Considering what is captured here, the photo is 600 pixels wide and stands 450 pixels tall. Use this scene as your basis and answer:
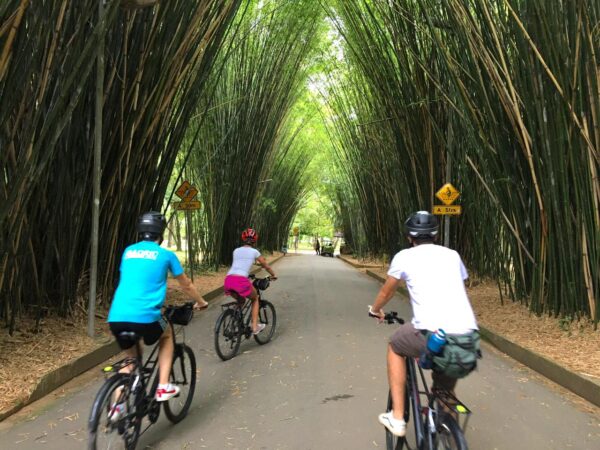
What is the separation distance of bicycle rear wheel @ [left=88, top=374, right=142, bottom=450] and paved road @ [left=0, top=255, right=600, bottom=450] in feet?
1.03

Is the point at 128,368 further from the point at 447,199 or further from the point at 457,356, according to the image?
the point at 447,199

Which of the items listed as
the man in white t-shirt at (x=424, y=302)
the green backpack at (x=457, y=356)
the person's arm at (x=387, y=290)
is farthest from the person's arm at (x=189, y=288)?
the green backpack at (x=457, y=356)

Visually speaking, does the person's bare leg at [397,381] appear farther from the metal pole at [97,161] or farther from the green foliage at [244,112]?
the green foliage at [244,112]

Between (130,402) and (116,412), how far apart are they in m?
0.19

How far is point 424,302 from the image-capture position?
2.30m

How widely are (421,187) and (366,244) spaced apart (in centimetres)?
1373

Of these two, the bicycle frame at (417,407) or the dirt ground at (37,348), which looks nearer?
the bicycle frame at (417,407)

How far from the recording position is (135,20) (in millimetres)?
5043

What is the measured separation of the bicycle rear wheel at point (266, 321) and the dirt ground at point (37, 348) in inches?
63.4

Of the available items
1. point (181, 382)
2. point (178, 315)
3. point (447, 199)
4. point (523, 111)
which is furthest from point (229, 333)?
point (447, 199)

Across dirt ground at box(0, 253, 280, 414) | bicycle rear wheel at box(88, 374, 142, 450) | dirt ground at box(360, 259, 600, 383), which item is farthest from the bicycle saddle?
dirt ground at box(360, 259, 600, 383)

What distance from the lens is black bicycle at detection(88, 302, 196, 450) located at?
235 centimetres

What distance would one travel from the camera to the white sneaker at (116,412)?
2383 millimetres

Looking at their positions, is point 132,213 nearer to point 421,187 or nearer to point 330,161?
point 421,187
